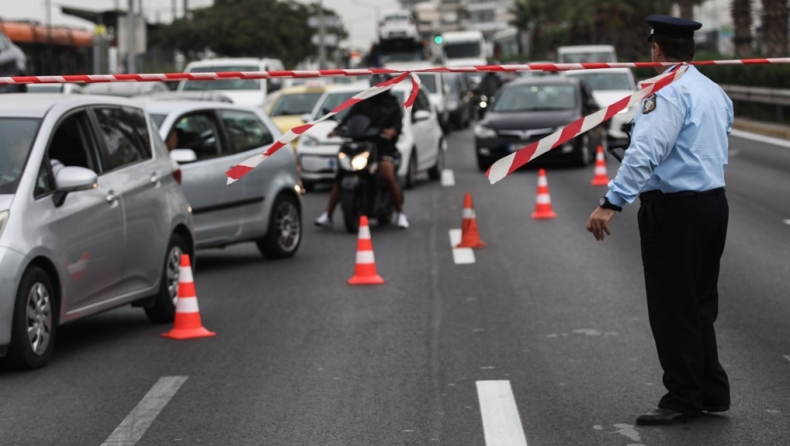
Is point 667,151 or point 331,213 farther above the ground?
point 667,151

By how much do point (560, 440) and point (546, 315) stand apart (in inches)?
140

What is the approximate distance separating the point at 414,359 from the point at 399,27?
49831 mm

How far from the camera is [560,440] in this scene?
5.99 metres

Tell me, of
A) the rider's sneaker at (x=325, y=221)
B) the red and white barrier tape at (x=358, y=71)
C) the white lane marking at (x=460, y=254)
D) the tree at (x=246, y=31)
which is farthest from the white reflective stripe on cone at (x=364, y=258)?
the tree at (x=246, y=31)

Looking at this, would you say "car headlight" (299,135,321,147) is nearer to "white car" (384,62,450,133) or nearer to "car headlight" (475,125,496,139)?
"car headlight" (475,125,496,139)

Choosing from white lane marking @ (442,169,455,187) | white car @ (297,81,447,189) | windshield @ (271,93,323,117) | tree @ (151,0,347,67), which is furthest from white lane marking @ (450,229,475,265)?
tree @ (151,0,347,67)

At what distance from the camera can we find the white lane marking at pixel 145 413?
20.4 feet

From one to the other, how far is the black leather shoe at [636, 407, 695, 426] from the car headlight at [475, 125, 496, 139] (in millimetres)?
17970

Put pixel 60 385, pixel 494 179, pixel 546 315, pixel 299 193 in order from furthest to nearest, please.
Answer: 1. pixel 299 193
2. pixel 546 315
3. pixel 60 385
4. pixel 494 179

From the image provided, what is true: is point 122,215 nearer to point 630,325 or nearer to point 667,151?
point 630,325

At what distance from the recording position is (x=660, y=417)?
6156 mm

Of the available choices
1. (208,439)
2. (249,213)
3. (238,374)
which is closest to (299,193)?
(249,213)

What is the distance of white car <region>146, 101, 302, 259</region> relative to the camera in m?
12.2

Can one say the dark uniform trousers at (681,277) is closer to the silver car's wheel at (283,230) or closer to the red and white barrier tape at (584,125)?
the red and white barrier tape at (584,125)
